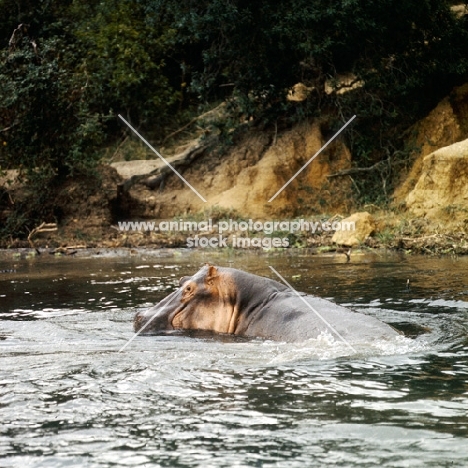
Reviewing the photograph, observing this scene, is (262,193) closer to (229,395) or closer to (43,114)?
(43,114)

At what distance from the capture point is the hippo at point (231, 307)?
6.75m

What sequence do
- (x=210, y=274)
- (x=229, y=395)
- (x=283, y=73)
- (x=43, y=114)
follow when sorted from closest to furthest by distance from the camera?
(x=229, y=395)
(x=210, y=274)
(x=43, y=114)
(x=283, y=73)

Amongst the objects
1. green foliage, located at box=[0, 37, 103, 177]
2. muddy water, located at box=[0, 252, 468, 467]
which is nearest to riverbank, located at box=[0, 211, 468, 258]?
green foliage, located at box=[0, 37, 103, 177]


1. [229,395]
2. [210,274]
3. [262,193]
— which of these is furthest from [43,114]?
[229,395]

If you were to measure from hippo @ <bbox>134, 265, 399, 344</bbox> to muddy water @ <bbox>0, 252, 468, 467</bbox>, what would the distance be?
226mm

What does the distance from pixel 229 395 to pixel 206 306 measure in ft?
6.72

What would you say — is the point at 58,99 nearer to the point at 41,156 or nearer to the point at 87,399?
the point at 41,156

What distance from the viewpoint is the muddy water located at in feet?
13.3

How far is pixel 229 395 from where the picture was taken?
16.5ft

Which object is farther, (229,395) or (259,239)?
(259,239)

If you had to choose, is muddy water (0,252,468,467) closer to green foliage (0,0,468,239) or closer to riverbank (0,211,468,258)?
riverbank (0,211,468,258)

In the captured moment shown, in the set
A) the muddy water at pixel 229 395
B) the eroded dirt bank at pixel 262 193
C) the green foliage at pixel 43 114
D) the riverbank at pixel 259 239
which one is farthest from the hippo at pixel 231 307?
the green foliage at pixel 43 114

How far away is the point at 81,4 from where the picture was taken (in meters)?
24.8

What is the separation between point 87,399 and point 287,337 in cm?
193
